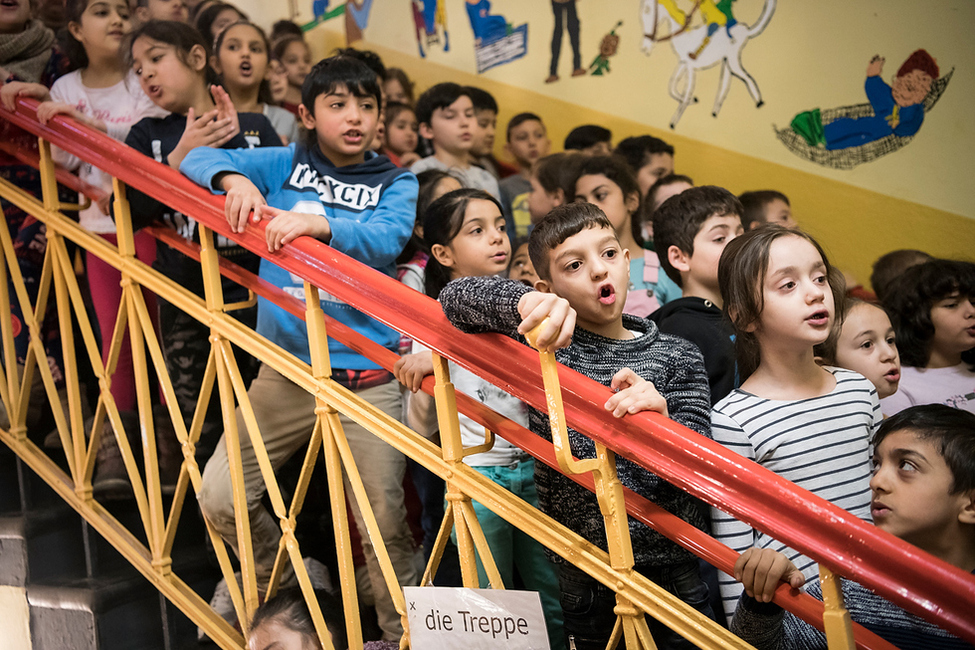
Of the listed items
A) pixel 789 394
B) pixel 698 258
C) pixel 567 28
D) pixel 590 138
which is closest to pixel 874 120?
pixel 590 138

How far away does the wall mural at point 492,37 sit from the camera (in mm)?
4910

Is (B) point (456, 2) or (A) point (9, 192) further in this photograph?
(B) point (456, 2)

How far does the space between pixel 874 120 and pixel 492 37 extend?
2.35 m

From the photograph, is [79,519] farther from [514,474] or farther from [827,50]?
[827,50]

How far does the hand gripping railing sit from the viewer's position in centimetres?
99

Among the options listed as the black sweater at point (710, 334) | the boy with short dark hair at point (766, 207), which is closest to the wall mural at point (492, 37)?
the boy with short dark hair at point (766, 207)

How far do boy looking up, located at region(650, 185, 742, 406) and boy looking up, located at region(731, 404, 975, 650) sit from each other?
0.61m

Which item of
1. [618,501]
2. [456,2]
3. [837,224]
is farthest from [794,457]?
[456,2]

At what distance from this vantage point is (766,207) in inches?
144

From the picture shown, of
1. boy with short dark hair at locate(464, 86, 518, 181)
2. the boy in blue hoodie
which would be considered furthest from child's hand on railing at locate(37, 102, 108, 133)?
boy with short dark hair at locate(464, 86, 518, 181)

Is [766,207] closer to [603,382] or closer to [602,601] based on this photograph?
[603,382]

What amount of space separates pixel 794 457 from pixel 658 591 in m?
0.55

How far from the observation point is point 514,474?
2.14 meters

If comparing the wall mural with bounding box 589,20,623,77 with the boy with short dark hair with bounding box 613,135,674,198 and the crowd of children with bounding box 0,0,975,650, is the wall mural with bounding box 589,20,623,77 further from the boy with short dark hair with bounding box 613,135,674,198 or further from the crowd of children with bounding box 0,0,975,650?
the crowd of children with bounding box 0,0,975,650
